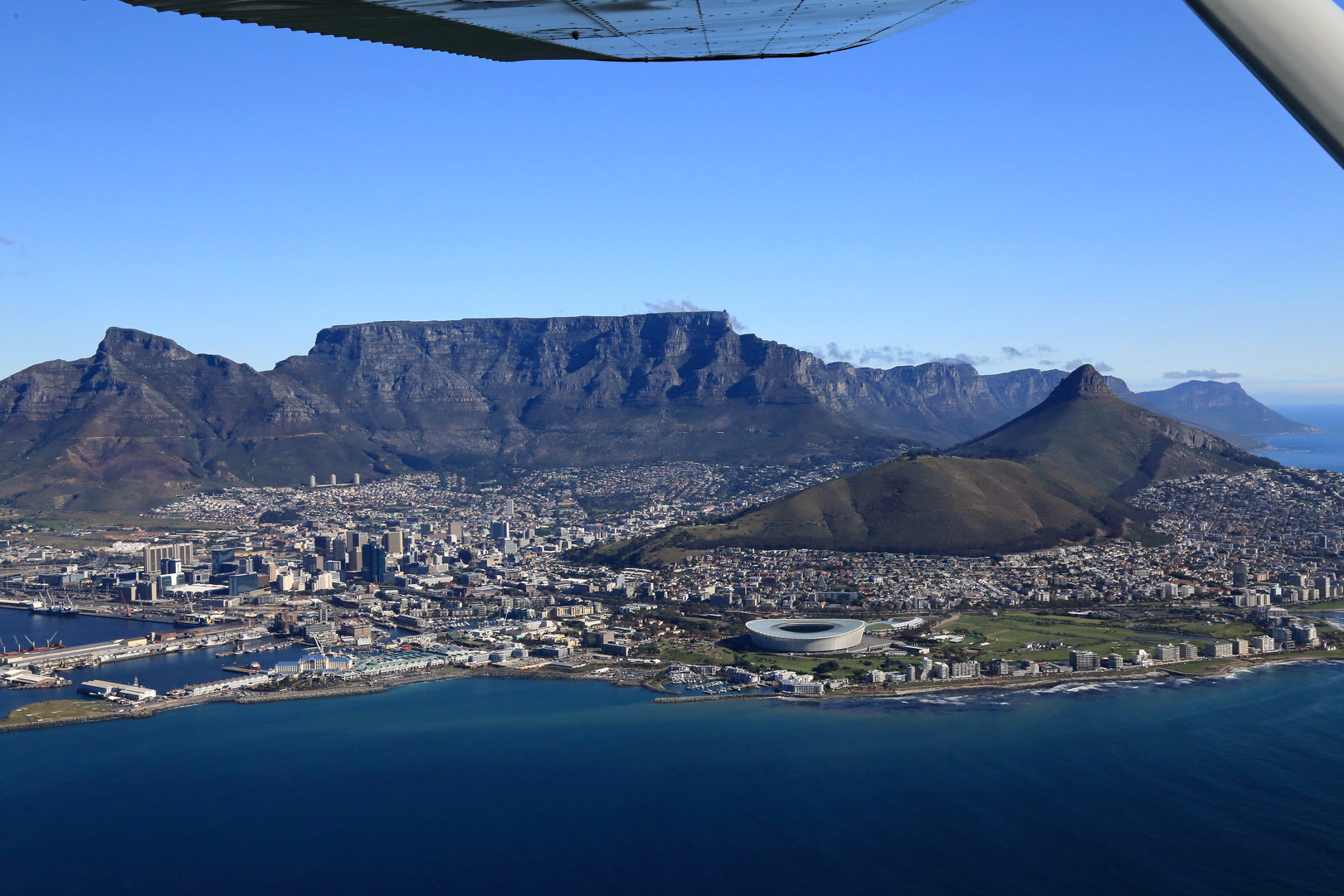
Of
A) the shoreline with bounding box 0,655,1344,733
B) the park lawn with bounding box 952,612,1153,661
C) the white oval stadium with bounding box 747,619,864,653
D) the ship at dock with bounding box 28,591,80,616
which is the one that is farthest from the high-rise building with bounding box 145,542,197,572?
the park lawn with bounding box 952,612,1153,661

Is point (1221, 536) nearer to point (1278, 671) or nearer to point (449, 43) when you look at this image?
point (1278, 671)

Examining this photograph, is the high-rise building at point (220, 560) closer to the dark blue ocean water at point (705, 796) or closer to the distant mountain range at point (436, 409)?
the dark blue ocean water at point (705, 796)

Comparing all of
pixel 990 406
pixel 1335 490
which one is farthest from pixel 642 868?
pixel 990 406

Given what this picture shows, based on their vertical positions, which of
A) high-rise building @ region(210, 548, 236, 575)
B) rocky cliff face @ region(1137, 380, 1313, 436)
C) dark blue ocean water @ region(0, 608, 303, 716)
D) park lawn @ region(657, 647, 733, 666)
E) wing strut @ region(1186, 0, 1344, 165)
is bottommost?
dark blue ocean water @ region(0, 608, 303, 716)

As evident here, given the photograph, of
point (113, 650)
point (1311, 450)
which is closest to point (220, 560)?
point (113, 650)

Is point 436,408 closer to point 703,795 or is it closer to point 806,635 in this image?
point 806,635

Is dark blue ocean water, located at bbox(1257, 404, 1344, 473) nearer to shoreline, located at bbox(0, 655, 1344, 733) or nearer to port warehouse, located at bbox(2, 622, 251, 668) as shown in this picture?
shoreline, located at bbox(0, 655, 1344, 733)
